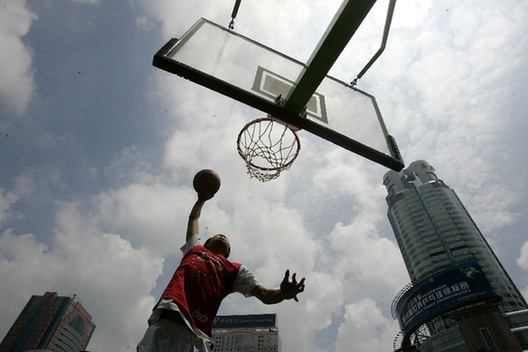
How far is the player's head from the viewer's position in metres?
2.78

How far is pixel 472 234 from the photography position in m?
66.1

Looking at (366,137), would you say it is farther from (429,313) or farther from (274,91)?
(429,313)

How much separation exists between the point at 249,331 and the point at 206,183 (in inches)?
3531

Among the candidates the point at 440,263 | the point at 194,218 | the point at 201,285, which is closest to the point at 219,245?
the point at 194,218

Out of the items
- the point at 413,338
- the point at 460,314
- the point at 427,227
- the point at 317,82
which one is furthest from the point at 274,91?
the point at 427,227

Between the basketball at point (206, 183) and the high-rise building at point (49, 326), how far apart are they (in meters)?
115

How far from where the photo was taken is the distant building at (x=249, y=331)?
80812 mm

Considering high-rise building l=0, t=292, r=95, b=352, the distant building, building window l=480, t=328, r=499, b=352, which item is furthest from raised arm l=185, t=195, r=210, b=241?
high-rise building l=0, t=292, r=95, b=352

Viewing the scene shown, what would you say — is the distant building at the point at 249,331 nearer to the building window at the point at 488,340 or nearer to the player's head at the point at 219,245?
the building window at the point at 488,340

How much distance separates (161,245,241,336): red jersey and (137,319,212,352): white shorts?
0.09 m

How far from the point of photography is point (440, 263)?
65062mm

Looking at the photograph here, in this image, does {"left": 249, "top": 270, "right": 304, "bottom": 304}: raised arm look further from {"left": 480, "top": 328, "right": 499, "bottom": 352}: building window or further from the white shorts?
{"left": 480, "top": 328, "right": 499, "bottom": 352}: building window

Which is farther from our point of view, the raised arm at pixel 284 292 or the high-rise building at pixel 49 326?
the high-rise building at pixel 49 326

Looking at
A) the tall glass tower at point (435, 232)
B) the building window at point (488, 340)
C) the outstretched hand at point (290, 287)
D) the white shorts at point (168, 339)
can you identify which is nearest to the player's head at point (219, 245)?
the outstretched hand at point (290, 287)
